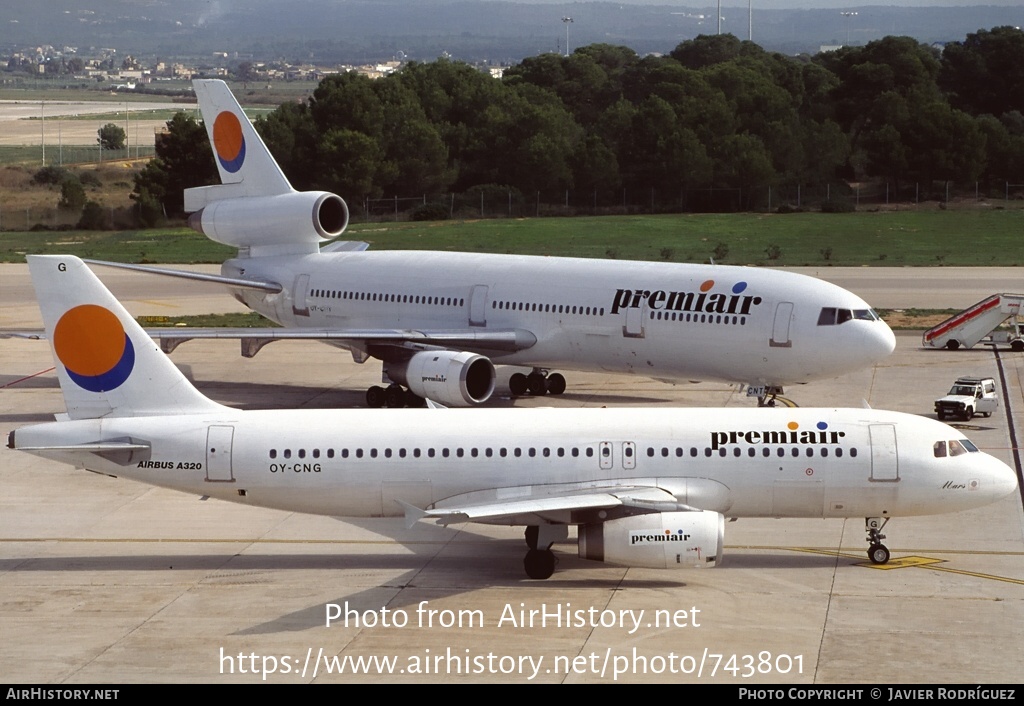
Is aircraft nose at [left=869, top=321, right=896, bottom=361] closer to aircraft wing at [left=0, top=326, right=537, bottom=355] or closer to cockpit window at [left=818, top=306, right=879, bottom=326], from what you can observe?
cockpit window at [left=818, top=306, right=879, bottom=326]

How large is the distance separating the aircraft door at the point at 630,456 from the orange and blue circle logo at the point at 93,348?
10.6 meters

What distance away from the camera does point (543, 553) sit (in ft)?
96.1

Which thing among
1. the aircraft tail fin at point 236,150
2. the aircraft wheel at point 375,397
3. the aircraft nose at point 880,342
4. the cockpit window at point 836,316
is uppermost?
the aircraft tail fin at point 236,150

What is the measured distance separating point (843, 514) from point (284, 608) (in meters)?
11.7

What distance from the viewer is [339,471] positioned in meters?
30.0

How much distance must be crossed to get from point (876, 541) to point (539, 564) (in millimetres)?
7374

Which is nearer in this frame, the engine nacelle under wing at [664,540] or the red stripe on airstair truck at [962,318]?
the engine nacelle under wing at [664,540]

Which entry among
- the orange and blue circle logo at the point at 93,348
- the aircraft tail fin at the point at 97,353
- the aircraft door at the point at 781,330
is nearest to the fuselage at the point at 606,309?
the aircraft door at the point at 781,330

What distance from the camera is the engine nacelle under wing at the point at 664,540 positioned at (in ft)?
91.2

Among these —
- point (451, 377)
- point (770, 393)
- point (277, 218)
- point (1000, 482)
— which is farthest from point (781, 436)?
point (277, 218)

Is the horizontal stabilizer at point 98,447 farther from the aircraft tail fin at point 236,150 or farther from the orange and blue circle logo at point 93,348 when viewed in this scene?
the aircraft tail fin at point 236,150

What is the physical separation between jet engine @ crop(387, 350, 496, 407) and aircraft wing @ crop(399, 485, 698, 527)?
47.0 ft

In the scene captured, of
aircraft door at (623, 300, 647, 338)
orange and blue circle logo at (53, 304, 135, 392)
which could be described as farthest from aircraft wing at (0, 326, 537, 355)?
orange and blue circle logo at (53, 304, 135, 392)

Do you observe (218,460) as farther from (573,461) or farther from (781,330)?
(781,330)
